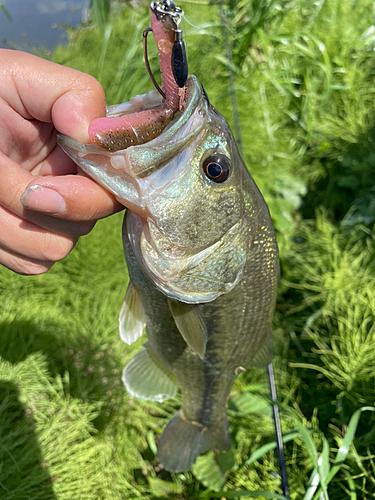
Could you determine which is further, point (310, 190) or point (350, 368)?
point (310, 190)

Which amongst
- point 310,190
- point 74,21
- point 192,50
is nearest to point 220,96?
point 192,50

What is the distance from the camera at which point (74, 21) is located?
4.14 m

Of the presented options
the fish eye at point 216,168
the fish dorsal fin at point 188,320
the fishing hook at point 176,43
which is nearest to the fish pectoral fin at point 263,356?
the fish dorsal fin at point 188,320

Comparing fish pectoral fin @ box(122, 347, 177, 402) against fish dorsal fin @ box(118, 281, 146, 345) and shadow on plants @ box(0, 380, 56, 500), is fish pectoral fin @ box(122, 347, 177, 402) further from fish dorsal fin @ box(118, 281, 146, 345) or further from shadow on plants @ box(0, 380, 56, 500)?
shadow on plants @ box(0, 380, 56, 500)

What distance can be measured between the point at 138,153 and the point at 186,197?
216mm

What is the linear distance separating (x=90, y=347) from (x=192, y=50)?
3.22 meters

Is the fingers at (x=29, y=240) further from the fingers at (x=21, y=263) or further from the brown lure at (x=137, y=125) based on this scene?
the brown lure at (x=137, y=125)

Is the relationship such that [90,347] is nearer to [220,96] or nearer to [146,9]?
[220,96]

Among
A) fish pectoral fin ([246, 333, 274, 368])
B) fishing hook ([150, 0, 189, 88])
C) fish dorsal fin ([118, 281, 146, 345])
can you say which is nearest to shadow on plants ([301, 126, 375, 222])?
fish pectoral fin ([246, 333, 274, 368])

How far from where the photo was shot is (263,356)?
73.2 inches

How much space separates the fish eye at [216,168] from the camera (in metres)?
1.16

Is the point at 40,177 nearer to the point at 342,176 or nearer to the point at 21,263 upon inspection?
the point at 21,263

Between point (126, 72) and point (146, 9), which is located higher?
point (146, 9)

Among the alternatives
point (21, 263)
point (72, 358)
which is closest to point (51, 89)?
point (21, 263)
